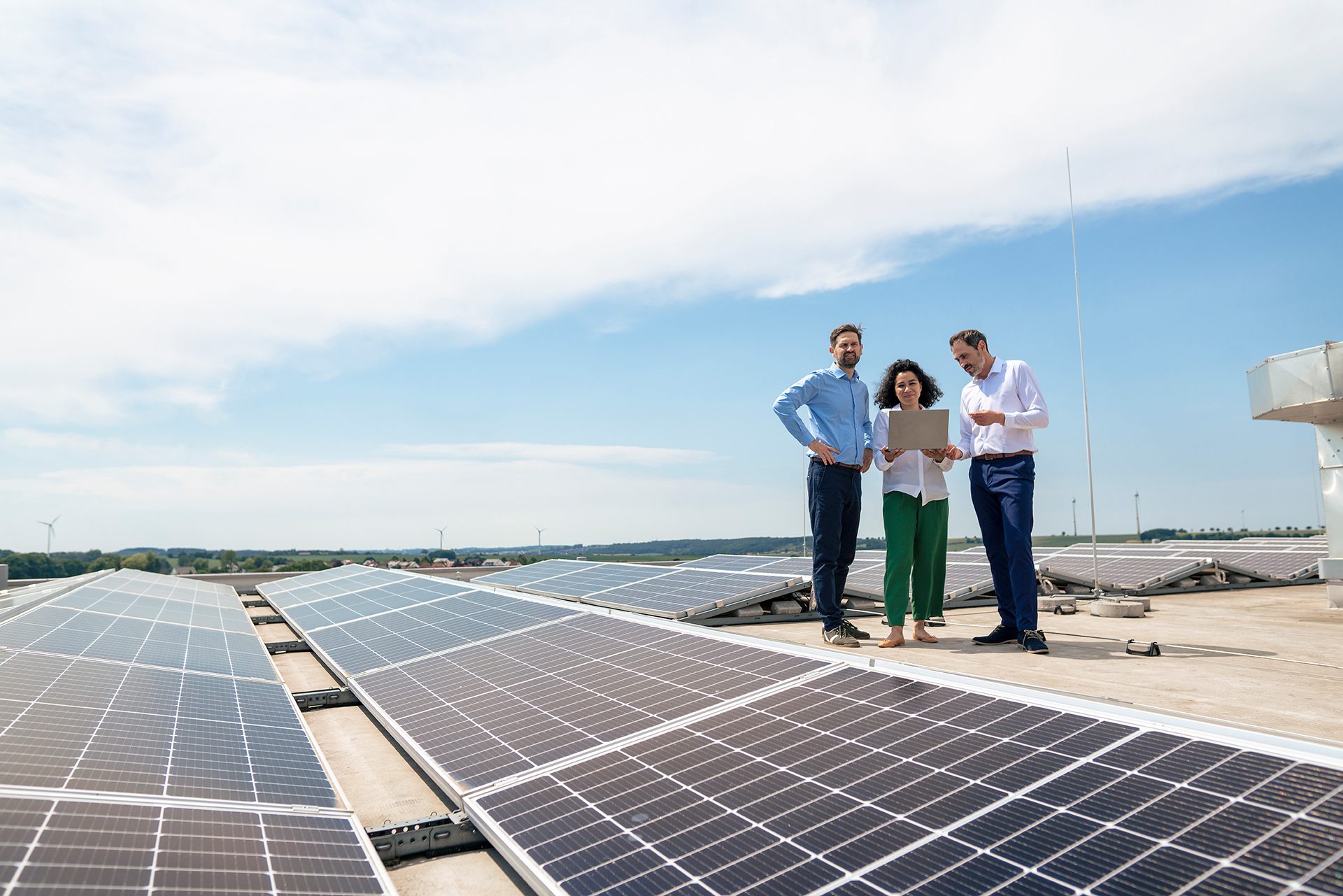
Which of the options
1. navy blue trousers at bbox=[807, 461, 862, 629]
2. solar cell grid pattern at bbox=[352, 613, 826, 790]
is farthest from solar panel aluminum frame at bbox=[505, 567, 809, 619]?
solar cell grid pattern at bbox=[352, 613, 826, 790]

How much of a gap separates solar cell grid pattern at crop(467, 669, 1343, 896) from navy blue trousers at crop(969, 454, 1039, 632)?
127 inches

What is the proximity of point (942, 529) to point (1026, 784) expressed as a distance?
4446mm

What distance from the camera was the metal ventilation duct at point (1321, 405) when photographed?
441 inches

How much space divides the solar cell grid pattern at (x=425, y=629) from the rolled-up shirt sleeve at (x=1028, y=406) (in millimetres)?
4723

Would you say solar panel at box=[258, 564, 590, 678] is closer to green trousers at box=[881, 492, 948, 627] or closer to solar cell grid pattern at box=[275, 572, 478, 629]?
solar cell grid pattern at box=[275, 572, 478, 629]

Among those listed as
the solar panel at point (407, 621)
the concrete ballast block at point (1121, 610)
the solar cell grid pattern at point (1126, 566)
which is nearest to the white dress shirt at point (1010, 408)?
the concrete ballast block at point (1121, 610)

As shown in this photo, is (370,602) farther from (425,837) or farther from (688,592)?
(425,837)

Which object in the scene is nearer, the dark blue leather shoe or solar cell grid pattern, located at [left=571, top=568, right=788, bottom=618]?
the dark blue leather shoe

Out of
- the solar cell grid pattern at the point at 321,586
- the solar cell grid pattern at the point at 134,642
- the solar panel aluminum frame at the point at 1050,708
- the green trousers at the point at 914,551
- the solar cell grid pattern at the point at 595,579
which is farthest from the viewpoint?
the solar cell grid pattern at the point at 321,586

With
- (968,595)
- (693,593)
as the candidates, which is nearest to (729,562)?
(693,593)

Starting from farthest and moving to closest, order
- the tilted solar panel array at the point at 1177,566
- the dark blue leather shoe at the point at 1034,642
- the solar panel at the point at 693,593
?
1. the tilted solar panel array at the point at 1177,566
2. the solar panel at the point at 693,593
3. the dark blue leather shoe at the point at 1034,642

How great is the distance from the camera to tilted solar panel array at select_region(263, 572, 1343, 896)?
2244 millimetres

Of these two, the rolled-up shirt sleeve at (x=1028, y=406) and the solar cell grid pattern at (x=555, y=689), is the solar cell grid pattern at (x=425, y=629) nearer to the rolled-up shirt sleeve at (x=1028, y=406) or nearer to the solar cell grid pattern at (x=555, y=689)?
the solar cell grid pattern at (x=555, y=689)

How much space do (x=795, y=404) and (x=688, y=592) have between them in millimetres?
5045
